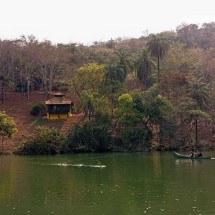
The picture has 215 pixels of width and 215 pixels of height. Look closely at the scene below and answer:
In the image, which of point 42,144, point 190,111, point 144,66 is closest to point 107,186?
point 42,144

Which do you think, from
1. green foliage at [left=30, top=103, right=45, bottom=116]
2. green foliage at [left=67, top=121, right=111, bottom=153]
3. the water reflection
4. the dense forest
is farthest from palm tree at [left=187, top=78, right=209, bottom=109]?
green foliage at [left=30, top=103, right=45, bottom=116]

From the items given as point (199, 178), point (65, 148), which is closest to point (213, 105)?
point (65, 148)

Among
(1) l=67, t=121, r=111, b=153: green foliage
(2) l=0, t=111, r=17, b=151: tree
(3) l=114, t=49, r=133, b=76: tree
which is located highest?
(3) l=114, t=49, r=133, b=76: tree

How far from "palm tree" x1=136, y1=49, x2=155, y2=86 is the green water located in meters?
28.5

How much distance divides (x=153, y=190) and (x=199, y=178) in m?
7.66

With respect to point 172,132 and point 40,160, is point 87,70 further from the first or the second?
point 40,160

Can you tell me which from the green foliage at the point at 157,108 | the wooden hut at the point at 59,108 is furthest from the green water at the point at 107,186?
the wooden hut at the point at 59,108

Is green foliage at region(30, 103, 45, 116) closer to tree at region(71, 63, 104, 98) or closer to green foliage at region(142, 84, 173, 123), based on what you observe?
tree at region(71, 63, 104, 98)

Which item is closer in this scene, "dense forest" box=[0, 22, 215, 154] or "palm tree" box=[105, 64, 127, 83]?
"dense forest" box=[0, 22, 215, 154]

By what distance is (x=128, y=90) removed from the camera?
275 feet

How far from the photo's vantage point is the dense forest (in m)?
72.7

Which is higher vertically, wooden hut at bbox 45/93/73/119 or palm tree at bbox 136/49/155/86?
palm tree at bbox 136/49/155/86

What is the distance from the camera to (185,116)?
245 feet

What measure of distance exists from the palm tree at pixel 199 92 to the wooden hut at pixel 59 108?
23.1 m
